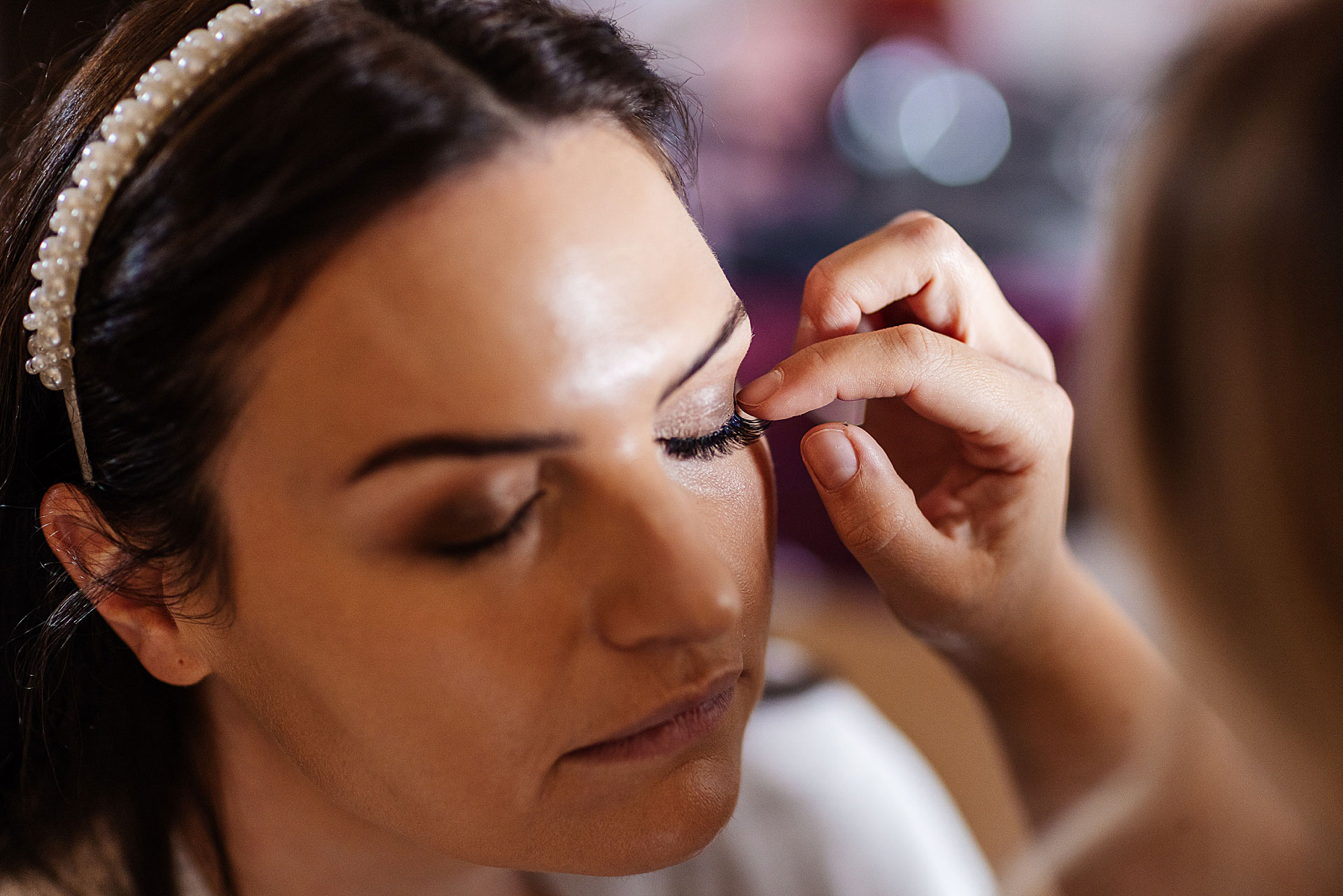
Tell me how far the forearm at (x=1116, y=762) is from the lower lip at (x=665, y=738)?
0.30 m

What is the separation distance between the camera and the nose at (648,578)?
0.56 m

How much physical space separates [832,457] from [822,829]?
1.85 feet

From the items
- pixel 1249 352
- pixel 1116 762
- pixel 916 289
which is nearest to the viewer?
pixel 1249 352

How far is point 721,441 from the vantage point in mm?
646

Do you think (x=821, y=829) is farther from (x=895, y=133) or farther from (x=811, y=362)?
(x=895, y=133)

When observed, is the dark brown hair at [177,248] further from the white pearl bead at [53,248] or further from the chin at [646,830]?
the chin at [646,830]

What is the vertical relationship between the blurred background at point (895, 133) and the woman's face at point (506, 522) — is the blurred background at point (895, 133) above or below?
below

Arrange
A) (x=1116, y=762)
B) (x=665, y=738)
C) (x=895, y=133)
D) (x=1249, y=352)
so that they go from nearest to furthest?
(x=1249, y=352) < (x=665, y=738) < (x=1116, y=762) < (x=895, y=133)

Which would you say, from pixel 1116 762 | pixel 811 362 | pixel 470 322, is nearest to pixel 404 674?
pixel 470 322

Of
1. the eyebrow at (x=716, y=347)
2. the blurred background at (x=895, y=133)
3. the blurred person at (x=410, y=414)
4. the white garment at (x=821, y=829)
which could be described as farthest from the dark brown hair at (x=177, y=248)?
the blurred background at (x=895, y=133)

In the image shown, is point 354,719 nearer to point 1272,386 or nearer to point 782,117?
point 1272,386

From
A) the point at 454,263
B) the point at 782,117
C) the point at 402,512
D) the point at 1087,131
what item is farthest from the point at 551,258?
the point at 1087,131

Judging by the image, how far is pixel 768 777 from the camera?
108 cm

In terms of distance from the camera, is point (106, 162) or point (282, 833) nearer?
point (106, 162)
